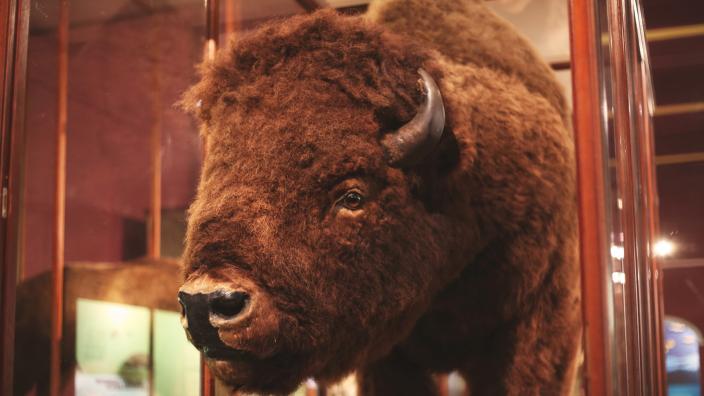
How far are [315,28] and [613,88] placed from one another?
2.10ft

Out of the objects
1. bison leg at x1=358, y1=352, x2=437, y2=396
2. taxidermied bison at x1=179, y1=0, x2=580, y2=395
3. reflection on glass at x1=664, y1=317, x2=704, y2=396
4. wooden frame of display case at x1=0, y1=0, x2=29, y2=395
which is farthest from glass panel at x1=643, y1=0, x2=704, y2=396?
wooden frame of display case at x1=0, y1=0, x2=29, y2=395

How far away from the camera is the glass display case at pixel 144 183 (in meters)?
1.31

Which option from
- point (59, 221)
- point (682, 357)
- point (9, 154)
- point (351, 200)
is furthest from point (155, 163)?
point (682, 357)

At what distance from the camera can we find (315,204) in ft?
4.93

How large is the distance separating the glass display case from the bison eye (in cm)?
45

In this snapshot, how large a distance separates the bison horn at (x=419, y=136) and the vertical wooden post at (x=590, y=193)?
0.34 meters

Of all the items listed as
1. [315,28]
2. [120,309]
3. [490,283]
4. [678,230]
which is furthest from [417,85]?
[120,309]

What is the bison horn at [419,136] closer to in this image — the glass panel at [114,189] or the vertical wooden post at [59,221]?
the glass panel at [114,189]

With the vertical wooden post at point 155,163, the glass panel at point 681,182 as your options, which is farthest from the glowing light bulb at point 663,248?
the vertical wooden post at point 155,163

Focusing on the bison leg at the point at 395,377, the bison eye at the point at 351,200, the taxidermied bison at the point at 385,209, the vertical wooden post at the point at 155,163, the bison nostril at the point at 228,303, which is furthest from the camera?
the vertical wooden post at the point at 155,163

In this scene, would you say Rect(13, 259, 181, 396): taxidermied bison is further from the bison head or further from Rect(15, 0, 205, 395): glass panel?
the bison head

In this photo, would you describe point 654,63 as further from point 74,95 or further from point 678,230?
point 74,95

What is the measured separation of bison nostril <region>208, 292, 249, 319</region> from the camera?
1294mm

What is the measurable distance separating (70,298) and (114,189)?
1.35ft
